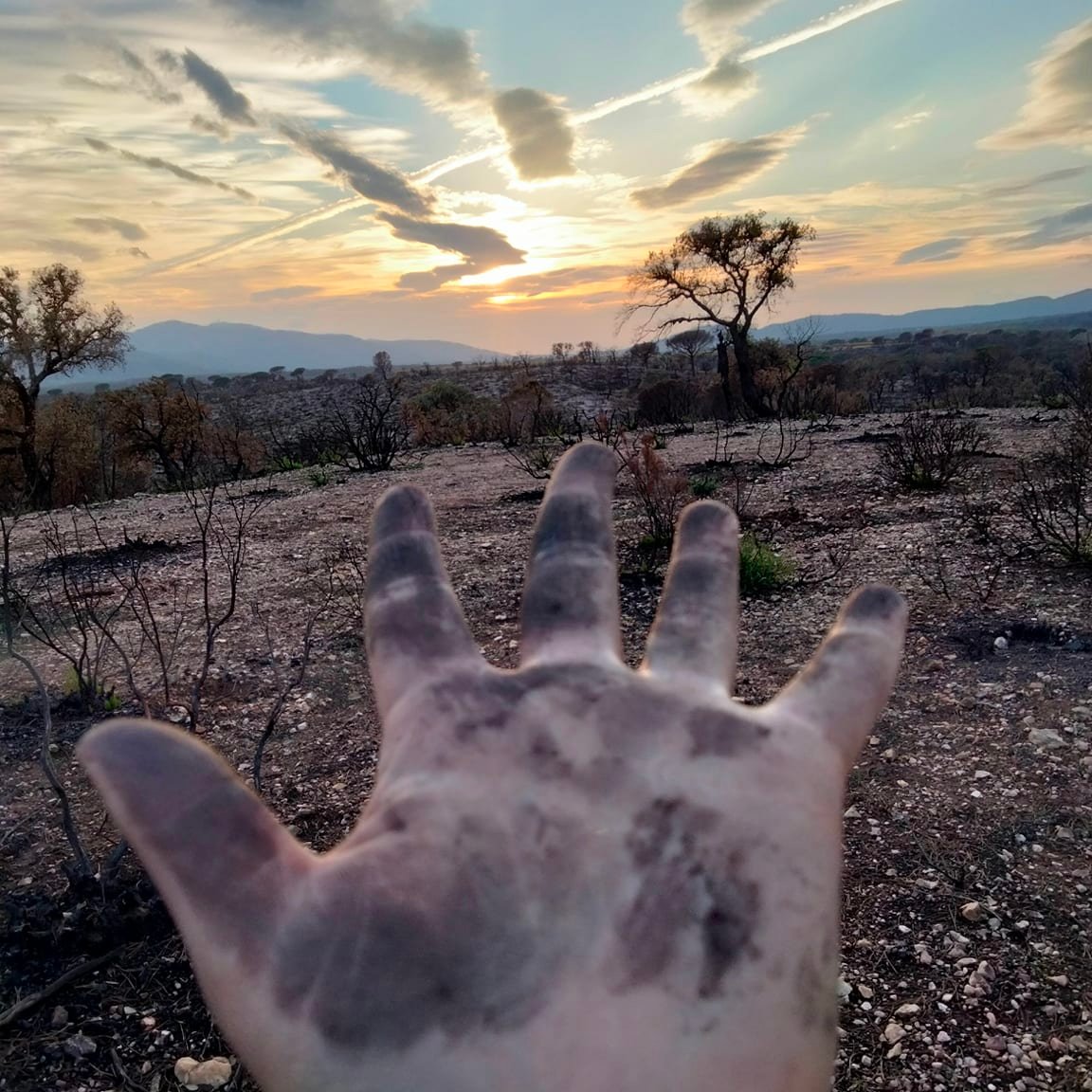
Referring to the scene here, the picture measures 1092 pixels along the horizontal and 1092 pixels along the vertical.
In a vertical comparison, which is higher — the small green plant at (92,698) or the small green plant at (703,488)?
the small green plant at (703,488)

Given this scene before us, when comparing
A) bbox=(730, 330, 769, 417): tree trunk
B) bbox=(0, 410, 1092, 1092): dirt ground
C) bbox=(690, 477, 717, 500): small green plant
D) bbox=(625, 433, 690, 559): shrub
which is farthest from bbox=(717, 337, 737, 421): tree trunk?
bbox=(0, 410, 1092, 1092): dirt ground

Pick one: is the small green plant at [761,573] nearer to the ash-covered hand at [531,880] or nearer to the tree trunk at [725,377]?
the ash-covered hand at [531,880]

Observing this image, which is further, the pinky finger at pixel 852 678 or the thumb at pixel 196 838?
the pinky finger at pixel 852 678

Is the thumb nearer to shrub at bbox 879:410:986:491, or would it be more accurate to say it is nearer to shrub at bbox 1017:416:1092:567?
shrub at bbox 1017:416:1092:567

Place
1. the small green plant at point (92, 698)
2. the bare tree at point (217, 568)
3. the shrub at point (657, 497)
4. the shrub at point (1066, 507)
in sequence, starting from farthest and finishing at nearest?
the shrub at point (657, 497) < the shrub at point (1066, 507) < the small green plant at point (92, 698) < the bare tree at point (217, 568)

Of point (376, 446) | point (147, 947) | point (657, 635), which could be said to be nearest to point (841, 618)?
→ point (657, 635)

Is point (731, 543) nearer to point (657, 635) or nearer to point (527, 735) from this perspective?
point (657, 635)

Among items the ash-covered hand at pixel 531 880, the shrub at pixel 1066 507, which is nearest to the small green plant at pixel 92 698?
the ash-covered hand at pixel 531 880

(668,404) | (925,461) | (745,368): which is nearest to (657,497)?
(925,461)

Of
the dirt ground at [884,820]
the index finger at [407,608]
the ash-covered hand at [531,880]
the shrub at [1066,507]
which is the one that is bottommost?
the dirt ground at [884,820]
